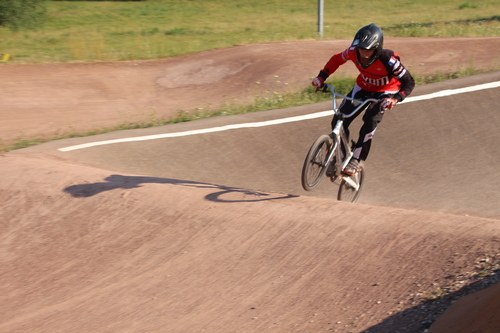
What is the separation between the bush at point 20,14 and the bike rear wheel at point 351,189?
1946 cm

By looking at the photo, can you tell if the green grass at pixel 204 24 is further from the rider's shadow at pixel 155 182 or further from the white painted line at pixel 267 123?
the rider's shadow at pixel 155 182

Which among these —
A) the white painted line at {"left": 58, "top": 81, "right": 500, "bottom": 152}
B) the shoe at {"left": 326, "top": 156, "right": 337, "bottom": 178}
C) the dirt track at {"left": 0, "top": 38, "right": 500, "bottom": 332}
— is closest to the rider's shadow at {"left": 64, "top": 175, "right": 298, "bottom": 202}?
the dirt track at {"left": 0, "top": 38, "right": 500, "bottom": 332}

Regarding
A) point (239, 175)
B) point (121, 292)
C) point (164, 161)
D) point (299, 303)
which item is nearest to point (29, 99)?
point (164, 161)

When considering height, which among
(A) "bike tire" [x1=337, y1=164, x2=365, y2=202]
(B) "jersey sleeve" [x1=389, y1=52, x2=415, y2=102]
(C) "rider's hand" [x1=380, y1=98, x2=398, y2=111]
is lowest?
(A) "bike tire" [x1=337, y1=164, x2=365, y2=202]

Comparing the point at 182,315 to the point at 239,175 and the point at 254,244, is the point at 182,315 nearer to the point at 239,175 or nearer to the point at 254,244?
the point at 254,244

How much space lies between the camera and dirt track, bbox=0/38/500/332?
168 inches

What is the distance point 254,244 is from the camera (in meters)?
5.40

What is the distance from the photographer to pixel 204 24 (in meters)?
30.9

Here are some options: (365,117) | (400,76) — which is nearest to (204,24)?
(365,117)

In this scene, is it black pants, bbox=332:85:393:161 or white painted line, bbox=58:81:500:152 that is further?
white painted line, bbox=58:81:500:152

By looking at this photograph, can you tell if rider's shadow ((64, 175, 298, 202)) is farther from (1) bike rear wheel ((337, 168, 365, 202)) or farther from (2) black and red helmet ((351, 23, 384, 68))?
(2) black and red helmet ((351, 23, 384, 68))

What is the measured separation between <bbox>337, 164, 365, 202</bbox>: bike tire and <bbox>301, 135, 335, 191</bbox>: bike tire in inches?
32.6

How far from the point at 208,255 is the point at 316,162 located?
5.79 ft

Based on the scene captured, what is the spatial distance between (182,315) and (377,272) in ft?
5.44
